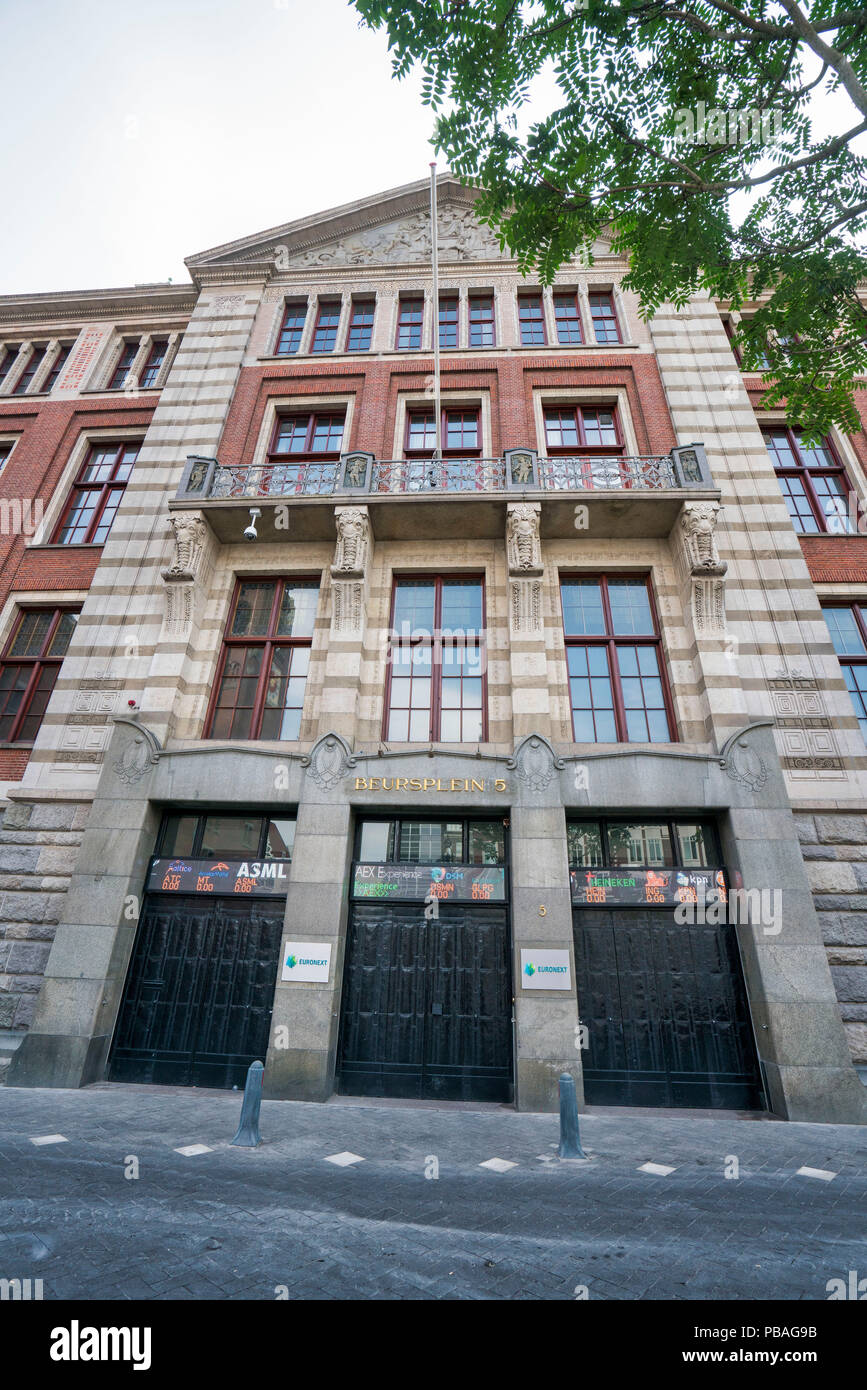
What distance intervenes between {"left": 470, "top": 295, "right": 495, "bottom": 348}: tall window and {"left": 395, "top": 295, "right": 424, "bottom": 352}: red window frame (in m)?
1.56

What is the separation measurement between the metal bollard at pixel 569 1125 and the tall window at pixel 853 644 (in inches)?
391

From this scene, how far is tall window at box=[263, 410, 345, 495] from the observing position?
14.6 metres

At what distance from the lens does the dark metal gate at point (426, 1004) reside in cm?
1029

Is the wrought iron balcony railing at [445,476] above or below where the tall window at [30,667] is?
above

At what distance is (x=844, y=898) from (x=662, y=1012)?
395 cm

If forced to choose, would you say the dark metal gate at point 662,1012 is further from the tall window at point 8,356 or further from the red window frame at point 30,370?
the tall window at point 8,356

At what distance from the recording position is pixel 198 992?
11102 millimetres

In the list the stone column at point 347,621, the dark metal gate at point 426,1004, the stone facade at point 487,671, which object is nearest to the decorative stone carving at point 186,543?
the stone facade at point 487,671

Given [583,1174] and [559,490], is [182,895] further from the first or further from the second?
[559,490]

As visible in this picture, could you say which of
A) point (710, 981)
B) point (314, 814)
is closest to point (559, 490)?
point (314, 814)

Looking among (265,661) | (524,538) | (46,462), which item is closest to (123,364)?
(46,462)

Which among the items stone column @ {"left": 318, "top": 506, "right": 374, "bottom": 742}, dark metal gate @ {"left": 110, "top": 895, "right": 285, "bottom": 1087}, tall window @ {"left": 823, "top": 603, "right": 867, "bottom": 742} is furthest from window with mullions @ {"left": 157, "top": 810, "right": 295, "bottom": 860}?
tall window @ {"left": 823, "top": 603, "right": 867, "bottom": 742}

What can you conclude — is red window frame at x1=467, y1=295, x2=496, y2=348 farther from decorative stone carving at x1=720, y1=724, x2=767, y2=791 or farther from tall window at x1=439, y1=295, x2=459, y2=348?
decorative stone carving at x1=720, y1=724, x2=767, y2=791

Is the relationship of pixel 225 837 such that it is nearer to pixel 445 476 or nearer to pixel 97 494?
pixel 445 476
